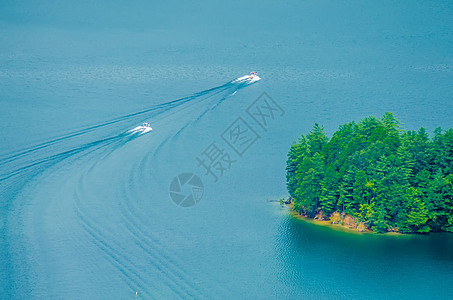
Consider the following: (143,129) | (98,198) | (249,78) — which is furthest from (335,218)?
(249,78)

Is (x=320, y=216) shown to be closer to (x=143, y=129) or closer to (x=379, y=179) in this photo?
(x=379, y=179)

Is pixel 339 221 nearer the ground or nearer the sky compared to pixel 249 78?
nearer the ground

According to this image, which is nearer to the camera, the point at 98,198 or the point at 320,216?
the point at 320,216

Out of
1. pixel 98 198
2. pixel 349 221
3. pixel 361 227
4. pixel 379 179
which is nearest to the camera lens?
pixel 379 179

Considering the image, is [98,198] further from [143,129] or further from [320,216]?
[320,216]

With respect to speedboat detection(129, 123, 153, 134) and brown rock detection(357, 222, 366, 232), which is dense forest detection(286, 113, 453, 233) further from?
speedboat detection(129, 123, 153, 134)

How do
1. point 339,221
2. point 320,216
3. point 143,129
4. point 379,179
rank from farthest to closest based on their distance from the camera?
1. point 143,129
2. point 320,216
3. point 339,221
4. point 379,179

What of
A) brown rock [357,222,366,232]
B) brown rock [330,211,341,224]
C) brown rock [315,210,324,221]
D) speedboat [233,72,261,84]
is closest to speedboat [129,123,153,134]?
speedboat [233,72,261,84]

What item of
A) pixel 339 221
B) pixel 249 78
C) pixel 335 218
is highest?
pixel 249 78
